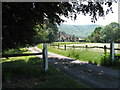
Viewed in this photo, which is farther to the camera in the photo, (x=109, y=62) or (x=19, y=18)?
(x=109, y=62)

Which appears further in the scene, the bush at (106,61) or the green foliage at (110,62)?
the bush at (106,61)

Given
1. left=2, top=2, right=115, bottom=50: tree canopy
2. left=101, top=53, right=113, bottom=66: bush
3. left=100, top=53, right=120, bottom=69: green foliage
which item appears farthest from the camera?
left=101, top=53, right=113, bottom=66: bush

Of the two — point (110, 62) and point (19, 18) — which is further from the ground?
point (19, 18)

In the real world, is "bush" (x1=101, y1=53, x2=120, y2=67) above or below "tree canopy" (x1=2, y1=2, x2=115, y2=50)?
below

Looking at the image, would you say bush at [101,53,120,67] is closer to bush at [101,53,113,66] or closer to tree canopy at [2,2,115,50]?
bush at [101,53,113,66]

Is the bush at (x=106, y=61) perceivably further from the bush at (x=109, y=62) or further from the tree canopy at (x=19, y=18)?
the tree canopy at (x=19, y=18)

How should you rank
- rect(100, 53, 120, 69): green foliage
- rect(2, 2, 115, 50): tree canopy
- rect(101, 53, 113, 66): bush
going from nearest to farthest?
rect(2, 2, 115, 50): tree canopy < rect(100, 53, 120, 69): green foliage < rect(101, 53, 113, 66): bush

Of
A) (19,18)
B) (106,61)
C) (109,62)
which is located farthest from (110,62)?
(19,18)

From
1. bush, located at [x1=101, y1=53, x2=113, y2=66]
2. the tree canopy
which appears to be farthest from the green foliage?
the tree canopy

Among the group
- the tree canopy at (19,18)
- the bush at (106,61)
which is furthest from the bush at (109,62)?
the tree canopy at (19,18)

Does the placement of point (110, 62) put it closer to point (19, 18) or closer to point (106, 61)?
point (106, 61)

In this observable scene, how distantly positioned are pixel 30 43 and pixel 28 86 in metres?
3.65

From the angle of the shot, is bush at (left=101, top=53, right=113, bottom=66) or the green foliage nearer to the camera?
the green foliage

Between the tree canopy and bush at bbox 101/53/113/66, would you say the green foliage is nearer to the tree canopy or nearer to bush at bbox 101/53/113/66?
bush at bbox 101/53/113/66
